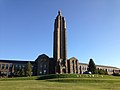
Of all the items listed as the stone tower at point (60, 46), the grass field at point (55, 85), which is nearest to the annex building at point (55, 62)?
the stone tower at point (60, 46)

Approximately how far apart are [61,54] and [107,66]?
57687mm

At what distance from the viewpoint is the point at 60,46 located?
10344 cm

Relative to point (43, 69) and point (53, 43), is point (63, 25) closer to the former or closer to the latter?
point (53, 43)

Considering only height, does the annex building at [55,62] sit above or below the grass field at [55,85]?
above

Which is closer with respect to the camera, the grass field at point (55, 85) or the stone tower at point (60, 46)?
the grass field at point (55, 85)

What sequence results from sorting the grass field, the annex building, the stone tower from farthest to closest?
the annex building, the stone tower, the grass field

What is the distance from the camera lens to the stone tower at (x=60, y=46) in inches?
3932

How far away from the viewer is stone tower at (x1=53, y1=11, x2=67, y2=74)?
99875 mm

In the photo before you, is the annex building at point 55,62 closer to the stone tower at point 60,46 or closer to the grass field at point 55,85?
the stone tower at point 60,46

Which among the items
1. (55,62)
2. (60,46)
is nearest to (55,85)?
(55,62)

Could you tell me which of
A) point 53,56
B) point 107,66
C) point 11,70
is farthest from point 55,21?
point 107,66

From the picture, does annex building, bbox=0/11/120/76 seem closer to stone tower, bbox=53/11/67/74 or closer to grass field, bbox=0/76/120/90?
stone tower, bbox=53/11/67/74

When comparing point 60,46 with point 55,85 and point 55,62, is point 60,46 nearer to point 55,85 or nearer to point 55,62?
point 55,62

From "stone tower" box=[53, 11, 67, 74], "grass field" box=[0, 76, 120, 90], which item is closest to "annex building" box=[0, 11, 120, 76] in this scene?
"stone tower" box=[53, 11, 67, 74]
